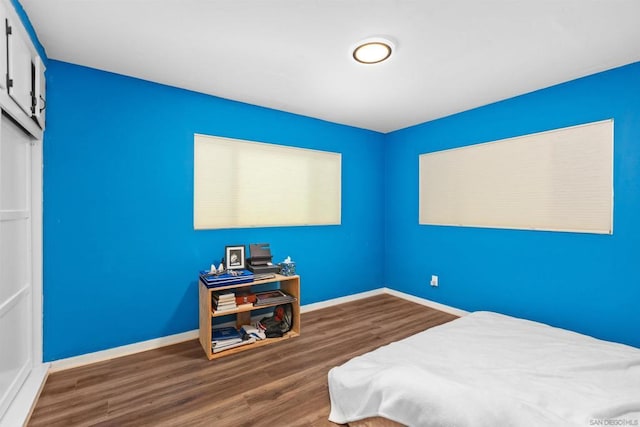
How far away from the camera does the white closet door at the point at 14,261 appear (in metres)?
1.73

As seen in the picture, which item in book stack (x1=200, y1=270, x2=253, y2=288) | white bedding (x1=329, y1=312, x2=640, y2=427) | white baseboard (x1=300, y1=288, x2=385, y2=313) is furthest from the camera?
white baseboard (x1=300, y1=288, x2=385, y2=313)

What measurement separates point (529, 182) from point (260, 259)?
292 centimetres

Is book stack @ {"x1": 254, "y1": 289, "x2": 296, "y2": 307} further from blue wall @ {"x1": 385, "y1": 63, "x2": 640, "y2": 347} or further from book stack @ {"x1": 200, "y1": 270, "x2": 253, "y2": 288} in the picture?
blue wall @ {"x1": 385, "y1": 63, "x2": 640, "y2": 347}

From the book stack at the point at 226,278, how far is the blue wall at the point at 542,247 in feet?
8.02

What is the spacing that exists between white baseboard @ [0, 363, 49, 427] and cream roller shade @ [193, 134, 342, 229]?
159 centimetres

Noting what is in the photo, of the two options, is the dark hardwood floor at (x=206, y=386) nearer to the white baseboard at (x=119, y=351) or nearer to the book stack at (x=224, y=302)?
the white baseboard at (x=119, y=351)

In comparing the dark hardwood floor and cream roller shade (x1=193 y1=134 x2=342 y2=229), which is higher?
cream roller shade (x1=193 y1=134 x2=342 y2=229)

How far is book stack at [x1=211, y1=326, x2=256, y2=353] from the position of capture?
2.58 metres

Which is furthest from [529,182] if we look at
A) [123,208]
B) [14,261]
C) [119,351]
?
[14,261]

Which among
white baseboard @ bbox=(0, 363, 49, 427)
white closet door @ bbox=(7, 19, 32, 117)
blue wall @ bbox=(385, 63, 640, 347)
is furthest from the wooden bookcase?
blue wall @ bbox=(385, 63, 640, 347)

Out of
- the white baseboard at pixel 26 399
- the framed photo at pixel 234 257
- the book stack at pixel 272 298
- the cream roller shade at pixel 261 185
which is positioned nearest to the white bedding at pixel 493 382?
the book stack at pixel 272 298

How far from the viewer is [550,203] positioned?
2.79 m

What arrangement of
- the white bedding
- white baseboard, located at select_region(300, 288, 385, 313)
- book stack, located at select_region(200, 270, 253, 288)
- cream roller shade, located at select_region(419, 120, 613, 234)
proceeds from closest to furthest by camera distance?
the white bedding, cream roller shade, located at select_region(419, 120, 613, 234), book stack, located at select_region(200, 270, 253, 288), white baseboard, located at select_region(300, 288, 385, 313)

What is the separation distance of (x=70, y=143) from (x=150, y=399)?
6.88 ft
